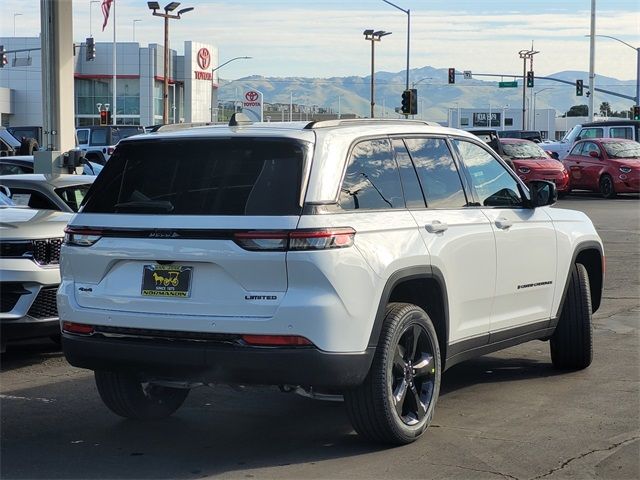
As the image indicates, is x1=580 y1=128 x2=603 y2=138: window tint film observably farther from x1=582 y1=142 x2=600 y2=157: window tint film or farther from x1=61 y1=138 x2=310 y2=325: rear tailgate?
x1=61 y1=138 x2=310 y2=325: rear tailgate

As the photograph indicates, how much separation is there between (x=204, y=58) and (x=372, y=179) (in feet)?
265

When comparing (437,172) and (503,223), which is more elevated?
(437,172)

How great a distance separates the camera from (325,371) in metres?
5.35

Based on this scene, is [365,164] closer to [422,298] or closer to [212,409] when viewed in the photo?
[422,298]

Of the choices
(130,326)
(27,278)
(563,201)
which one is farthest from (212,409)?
(563,201)

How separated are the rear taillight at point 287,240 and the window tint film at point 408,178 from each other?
3.33ft

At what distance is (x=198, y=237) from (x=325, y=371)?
971 mm

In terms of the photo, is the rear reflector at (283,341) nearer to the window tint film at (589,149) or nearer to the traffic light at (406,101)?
the window tint film at (589,149)

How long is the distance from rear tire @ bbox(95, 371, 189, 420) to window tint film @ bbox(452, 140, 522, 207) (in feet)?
8.08

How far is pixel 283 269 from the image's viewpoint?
530 centimetres

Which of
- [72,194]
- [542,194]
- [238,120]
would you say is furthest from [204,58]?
[238,120]

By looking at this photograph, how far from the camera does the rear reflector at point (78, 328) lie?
5.84 m

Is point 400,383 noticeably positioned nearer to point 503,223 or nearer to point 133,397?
point 503,223

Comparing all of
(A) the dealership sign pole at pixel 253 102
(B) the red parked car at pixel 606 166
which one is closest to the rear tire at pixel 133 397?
(B) the red parked car at pixel 606 166
